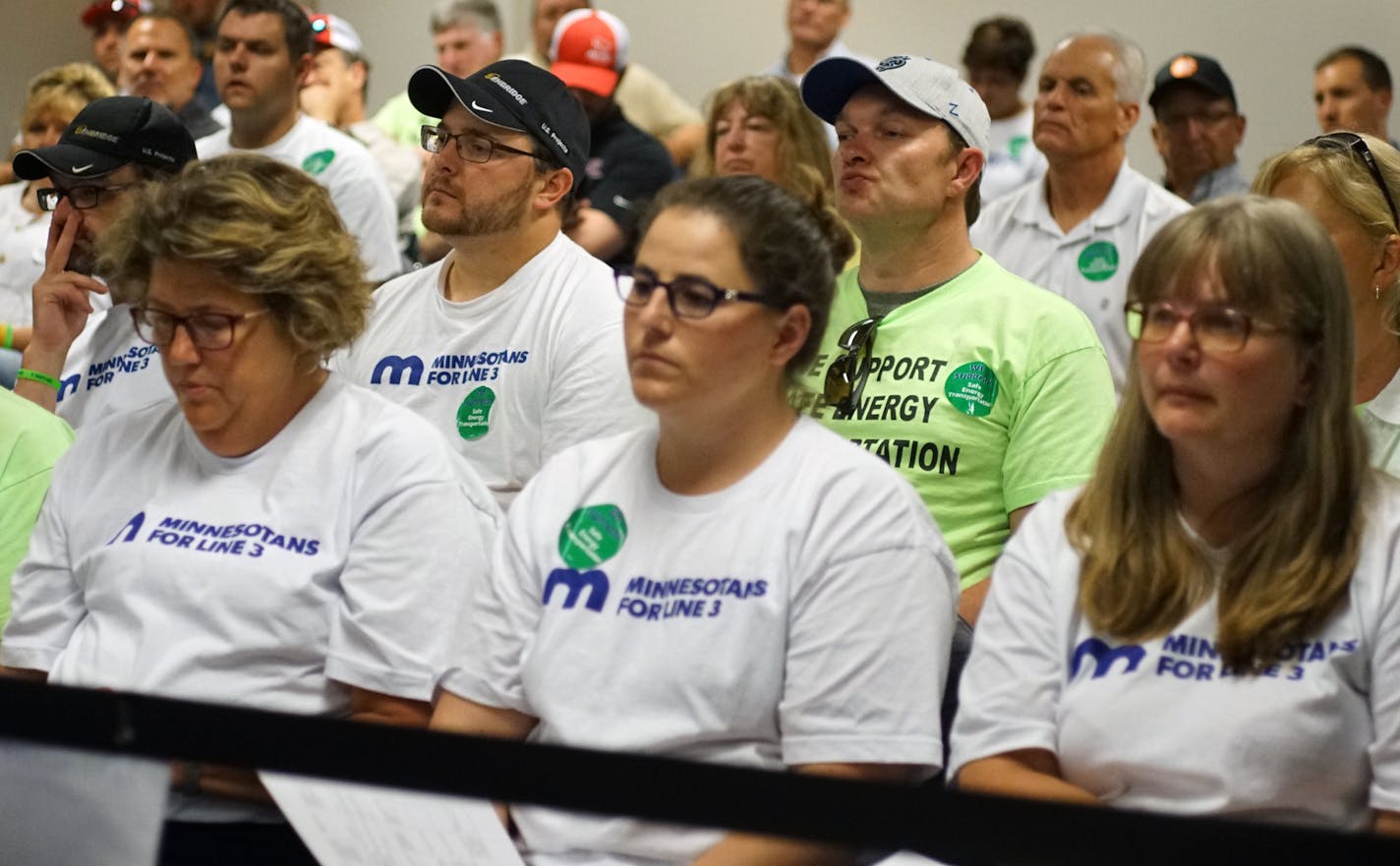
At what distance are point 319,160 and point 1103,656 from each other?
3427mm

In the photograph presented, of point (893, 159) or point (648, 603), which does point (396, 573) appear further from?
point (893, 159)

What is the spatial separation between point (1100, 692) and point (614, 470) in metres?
0.62

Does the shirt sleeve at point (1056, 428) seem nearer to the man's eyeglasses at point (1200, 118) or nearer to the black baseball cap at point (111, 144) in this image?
the black baseball cap at point (111, 144)

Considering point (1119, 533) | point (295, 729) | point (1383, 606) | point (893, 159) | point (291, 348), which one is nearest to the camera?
point (295, 729)

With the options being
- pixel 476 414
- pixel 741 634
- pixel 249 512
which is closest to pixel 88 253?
pixel 476 414

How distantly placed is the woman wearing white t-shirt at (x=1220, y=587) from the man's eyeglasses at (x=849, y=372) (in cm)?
81

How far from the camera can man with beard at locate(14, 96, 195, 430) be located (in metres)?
3.19

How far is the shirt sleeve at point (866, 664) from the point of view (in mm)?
1847

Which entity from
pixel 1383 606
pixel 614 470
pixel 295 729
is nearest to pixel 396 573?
pixel 614 470

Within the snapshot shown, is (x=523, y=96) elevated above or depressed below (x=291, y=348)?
above

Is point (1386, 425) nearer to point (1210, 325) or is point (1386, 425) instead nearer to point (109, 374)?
point (1210, 325)

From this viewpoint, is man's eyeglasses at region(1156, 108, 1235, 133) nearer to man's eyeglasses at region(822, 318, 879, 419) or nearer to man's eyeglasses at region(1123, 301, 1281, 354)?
man's eyeglasses at region(822, 318, 879, 419)

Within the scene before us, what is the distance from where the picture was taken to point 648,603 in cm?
194

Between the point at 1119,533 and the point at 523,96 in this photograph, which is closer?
the point at 1119,533
